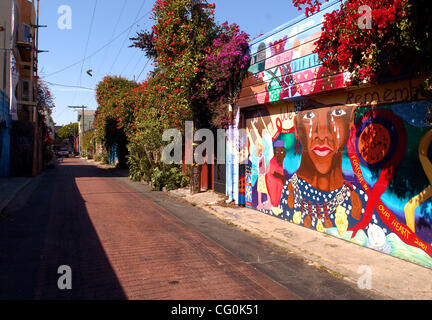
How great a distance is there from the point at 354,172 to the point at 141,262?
4.52 meters

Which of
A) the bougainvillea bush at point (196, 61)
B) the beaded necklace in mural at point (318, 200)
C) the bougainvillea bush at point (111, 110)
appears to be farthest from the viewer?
the bougainvillea bush at point (111, 110)

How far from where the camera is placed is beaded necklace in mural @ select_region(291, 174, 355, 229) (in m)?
7.27

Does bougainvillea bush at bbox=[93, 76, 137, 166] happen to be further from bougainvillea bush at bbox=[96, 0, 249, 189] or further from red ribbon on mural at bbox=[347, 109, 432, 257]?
red ribbon on mural at bbox=[347, 109, 432, 257]

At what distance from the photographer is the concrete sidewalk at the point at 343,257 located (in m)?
4.90

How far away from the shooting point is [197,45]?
1260cm

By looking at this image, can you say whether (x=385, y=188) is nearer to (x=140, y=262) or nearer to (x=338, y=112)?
(x=338, y=112)

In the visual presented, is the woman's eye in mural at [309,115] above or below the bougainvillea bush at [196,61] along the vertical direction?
below

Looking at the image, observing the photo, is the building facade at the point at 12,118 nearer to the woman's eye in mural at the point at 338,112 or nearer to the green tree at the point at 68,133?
the woman's eye in mural at the point at 338,112

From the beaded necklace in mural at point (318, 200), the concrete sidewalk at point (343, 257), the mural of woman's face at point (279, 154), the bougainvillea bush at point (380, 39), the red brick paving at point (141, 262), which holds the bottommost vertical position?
the concrete sidewalk at point (343, 257)

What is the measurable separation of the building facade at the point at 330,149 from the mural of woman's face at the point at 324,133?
2 centimetres

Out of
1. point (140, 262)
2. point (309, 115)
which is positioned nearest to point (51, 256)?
point (140, 262)

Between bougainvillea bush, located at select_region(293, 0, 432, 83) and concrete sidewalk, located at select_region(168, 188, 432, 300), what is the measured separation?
3.09 metres

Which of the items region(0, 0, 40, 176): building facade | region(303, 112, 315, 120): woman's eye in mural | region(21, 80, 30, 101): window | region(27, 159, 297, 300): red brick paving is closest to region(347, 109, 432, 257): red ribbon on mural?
region(303, 112, 315, 120): woman's eye in mural

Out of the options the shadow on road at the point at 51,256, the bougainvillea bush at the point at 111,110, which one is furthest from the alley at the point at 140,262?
the bougainvillea bush at the point at 111,110
